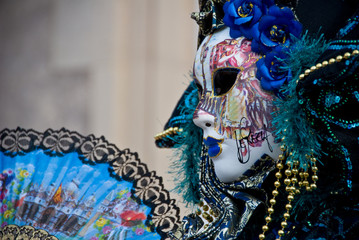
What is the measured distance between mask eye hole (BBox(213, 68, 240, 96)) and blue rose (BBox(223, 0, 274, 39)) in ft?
0.24

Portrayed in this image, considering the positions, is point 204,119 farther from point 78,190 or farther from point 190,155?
point 78,190

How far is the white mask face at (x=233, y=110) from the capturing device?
1.16 metres

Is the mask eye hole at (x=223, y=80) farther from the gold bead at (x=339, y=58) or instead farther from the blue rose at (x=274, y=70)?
the gold bead at (x=339, y=58)

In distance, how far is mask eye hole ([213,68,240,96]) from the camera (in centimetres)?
120

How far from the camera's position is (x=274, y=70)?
113 cm

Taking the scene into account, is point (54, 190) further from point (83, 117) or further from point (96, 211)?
point (83, 117)

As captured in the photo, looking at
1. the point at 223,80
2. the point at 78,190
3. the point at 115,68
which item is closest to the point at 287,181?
the point at 223,80

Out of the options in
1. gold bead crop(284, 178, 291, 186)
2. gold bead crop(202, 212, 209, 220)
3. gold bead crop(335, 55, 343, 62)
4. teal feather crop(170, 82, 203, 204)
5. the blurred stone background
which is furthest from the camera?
the blurred stone background

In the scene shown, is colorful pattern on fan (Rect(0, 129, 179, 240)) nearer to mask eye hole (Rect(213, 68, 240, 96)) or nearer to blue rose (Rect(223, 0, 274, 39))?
mask eye hole (Rect(213, 68, 240, 96))

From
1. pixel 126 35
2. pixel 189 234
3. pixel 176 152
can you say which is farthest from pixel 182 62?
pixel 189 234

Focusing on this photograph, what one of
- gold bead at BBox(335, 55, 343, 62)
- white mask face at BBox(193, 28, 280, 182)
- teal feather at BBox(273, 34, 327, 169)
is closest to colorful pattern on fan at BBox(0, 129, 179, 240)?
white mask face at BBox(193, 28, 280, 182)

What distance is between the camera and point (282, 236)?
1.15 m

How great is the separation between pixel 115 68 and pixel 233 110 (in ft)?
5.26

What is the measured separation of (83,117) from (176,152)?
1.42m
